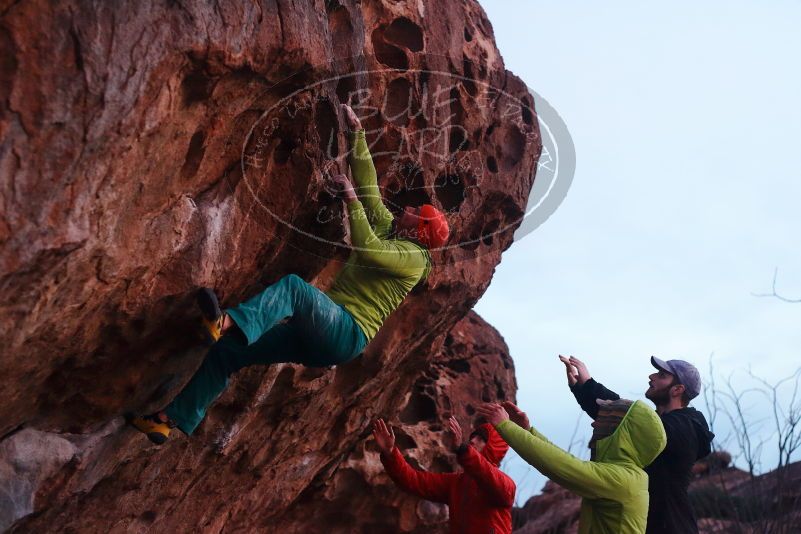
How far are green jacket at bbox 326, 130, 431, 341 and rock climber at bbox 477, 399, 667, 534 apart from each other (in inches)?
39.7

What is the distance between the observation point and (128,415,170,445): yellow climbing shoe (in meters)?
5.24

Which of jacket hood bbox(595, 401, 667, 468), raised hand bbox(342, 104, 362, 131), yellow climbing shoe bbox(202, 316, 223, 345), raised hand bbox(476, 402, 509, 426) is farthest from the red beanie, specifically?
yellow climbing shoe bbox(202, 316, 223, 345)

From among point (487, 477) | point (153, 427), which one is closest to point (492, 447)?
point (487, 477)

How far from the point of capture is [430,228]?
5992mm

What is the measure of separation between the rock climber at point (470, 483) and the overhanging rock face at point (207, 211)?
107 cm

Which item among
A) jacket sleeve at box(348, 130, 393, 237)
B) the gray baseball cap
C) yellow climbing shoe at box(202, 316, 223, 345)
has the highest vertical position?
the gray baseball cap

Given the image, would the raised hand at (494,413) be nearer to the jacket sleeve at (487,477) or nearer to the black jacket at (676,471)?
the jacket sleeve at (487,477)

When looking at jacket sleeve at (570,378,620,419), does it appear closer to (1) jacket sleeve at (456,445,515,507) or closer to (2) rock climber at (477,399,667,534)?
(1) jacket sleeve at (456,445,515,507)

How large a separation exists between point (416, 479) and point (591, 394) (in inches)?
66.9

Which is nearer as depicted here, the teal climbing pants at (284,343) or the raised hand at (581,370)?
the teal climbing pants at (284,343)

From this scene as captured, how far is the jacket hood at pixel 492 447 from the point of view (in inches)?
290

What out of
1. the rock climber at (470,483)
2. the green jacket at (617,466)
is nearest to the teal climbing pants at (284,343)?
the green jacket at (617,466)

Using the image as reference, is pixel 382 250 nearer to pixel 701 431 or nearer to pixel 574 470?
pixel 574 470

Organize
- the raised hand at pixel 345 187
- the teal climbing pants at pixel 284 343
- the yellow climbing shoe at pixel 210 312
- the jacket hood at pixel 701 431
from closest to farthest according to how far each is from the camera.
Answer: the yellow climbing shoe at pixel 210 312 < the teal climbing pants at pixel 284 343 < the raised hand at pixel 345 187 < the jacket hood at pixel 701 431
